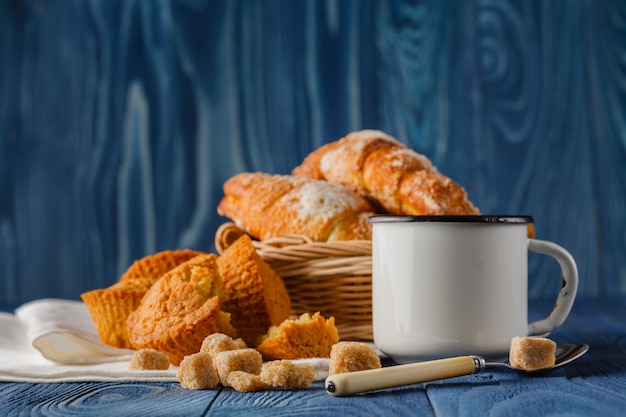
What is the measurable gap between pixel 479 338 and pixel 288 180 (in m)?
0.55

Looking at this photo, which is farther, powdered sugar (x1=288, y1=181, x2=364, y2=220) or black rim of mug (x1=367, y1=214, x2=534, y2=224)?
powdered sugar (x1=288, y1=181, x2=364, y2=220)

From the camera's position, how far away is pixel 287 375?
0.83 meters

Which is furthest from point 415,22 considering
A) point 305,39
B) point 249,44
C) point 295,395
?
point 295,395

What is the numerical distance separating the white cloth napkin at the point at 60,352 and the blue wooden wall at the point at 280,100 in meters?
0.88

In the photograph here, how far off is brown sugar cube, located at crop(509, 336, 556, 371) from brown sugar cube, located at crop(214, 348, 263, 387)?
0.31 meters

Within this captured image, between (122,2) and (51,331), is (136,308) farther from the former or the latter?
(122,2)

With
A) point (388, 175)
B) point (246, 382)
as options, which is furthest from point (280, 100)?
point (246, 382)

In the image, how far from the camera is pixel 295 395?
81 cm

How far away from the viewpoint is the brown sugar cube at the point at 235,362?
853 millimetres

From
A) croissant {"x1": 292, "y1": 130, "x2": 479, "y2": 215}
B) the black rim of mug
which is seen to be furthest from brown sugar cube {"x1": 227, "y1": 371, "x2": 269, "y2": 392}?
croissant {"x1": 292, "y1": 130, "x2": 479, "y2": 215}

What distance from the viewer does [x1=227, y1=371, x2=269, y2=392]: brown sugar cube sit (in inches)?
32.6

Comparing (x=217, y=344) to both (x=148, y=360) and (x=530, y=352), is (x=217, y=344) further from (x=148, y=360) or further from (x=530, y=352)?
(x=530, y=352)

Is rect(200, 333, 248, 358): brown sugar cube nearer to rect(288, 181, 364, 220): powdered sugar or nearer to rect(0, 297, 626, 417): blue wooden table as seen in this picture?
rect(0, 297, 626, 417): blue wooden table

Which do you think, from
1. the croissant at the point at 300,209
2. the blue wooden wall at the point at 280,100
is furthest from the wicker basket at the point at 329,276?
the blue wooden wall at the point at 280,100
